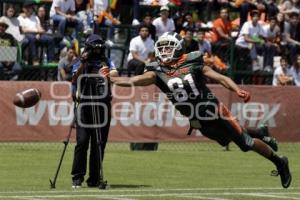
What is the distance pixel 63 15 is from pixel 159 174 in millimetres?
7626

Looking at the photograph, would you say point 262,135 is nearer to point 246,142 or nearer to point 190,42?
point 246,142

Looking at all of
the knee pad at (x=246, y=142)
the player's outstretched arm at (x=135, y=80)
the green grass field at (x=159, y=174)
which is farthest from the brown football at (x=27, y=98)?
the knee pad at (x=246, y=142)

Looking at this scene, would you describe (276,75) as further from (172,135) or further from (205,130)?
(205,130)

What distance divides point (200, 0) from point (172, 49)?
47.6 ft

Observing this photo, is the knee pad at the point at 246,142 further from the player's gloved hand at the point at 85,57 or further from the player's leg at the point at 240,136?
the player's gloved hand at the point at 85,57

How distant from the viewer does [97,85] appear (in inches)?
568

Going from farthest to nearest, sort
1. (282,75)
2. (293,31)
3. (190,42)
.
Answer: (293,31) < (282,75) < (190,42)

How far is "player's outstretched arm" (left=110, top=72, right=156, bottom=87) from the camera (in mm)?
12969

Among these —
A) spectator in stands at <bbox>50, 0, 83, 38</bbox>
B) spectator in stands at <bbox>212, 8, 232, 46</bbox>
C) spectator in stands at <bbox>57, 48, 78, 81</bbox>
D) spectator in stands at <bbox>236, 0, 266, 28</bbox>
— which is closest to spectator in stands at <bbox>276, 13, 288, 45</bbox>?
spectator in stands at <bbox>236, 0, 266, 28</bbox>

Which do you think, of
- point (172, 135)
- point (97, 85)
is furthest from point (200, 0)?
point (97, 85)

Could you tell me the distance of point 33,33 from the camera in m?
22.8

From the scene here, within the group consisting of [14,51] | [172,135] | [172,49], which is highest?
[172,49]

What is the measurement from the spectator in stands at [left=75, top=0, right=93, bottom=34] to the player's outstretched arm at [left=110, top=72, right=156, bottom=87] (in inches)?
395

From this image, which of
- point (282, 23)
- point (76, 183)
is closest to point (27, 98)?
point (76, 183)
